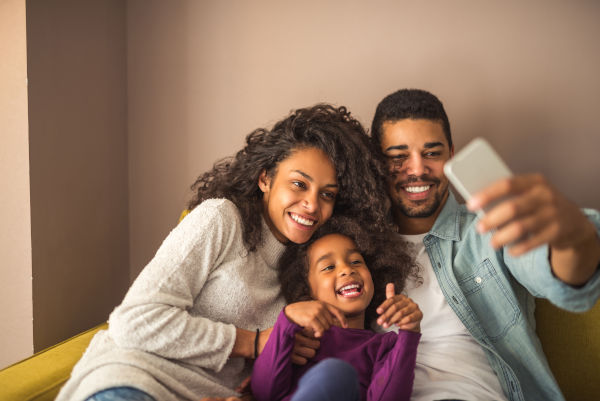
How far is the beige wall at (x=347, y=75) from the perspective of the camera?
1769 mm

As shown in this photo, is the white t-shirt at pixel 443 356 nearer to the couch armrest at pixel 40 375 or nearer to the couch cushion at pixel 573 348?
the couch cushion at pixel 573 348

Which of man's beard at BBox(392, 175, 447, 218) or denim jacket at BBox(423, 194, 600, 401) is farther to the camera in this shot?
man's beard at BBox(392, 175, 447, 218)

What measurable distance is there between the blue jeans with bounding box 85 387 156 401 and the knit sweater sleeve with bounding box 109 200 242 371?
12 centimetres

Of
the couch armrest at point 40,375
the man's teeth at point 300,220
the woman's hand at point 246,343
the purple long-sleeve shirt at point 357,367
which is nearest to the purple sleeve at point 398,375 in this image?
the purple long-sleeve shirt at point 357,367

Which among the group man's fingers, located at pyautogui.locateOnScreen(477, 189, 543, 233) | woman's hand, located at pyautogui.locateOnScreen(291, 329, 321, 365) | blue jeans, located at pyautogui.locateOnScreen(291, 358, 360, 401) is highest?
man's fingers, located at pyautogui.locateOnScreen(477, 189, 543, 233)

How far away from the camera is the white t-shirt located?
1183 mm

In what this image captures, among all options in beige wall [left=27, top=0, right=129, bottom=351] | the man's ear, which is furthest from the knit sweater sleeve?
beige wall [left=27, top=0, right=129, bottom=351]

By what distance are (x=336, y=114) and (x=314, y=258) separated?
53 centimetres

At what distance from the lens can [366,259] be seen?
153 cm

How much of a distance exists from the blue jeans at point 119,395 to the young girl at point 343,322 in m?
0.32

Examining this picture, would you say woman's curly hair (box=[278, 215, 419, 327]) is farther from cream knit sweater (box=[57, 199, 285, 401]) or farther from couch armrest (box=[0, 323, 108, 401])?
couch armrest (box=[0, 323, 108, 401])

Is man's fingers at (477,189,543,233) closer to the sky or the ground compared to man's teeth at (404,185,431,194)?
closer to the sky

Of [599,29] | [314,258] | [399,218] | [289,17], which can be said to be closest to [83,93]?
[289,17]

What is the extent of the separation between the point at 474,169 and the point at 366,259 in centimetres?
84
